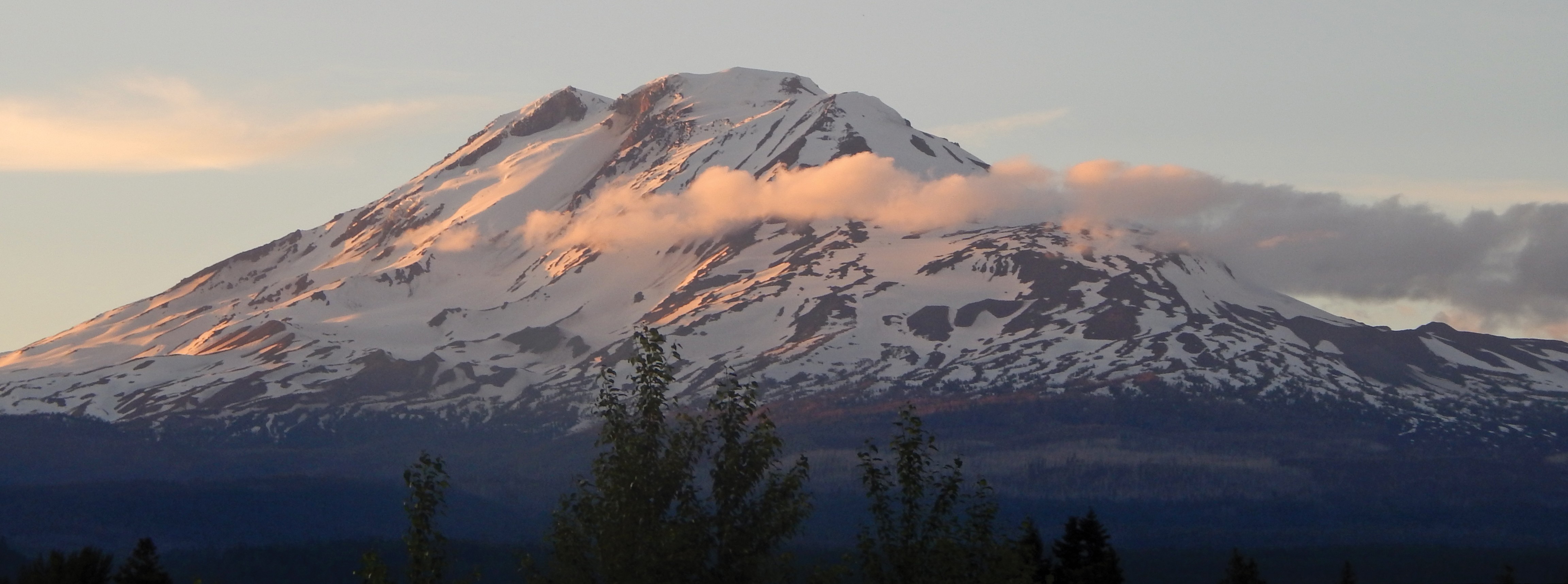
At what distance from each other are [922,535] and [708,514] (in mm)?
5735

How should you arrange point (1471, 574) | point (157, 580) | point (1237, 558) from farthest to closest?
A: 1. point (1471, 574)
2. point (1237, 558)
3. point (157, 580)

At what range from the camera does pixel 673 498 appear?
47.6 meters

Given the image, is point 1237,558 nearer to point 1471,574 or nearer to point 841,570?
point 841,570

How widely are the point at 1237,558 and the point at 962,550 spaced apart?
147ft

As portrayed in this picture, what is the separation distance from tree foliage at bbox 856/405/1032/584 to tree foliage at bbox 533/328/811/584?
2.46 m

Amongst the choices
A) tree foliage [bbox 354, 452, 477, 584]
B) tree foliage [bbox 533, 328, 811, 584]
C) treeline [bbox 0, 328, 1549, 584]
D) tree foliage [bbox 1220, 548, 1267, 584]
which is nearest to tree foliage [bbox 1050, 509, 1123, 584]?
tree foliage [bbox 1220, 548, 1267, 584]

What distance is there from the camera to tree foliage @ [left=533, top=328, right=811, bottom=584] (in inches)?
1831

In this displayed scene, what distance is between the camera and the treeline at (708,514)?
46.5 metres

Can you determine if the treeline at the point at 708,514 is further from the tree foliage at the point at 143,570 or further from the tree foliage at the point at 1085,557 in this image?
the tree foliage at the point at 1085,557

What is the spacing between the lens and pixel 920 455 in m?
49.5

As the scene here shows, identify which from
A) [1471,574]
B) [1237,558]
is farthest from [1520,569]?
[1237,558]

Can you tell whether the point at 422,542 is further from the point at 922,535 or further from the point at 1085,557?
the point at 1085,557

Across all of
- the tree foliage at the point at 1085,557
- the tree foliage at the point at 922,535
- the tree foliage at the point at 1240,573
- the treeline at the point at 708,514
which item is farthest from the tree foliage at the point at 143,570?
the tree foliage at the point at 1240,573

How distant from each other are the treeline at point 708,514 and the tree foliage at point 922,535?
0.15 feet
